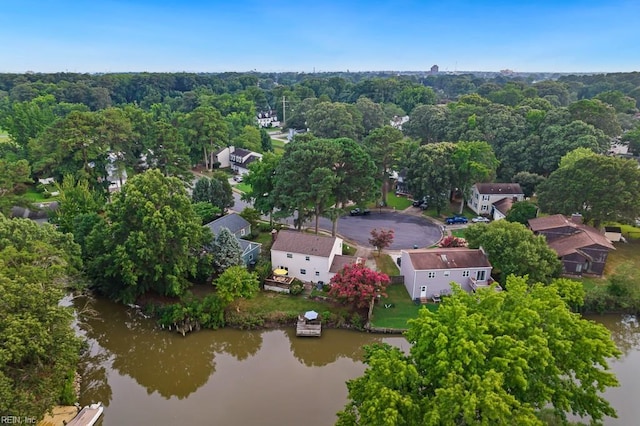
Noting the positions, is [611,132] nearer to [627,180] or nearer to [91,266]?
[627,180]

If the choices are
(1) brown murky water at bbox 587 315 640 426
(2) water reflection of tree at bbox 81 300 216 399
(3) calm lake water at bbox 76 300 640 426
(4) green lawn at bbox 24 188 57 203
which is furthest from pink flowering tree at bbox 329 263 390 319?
(4) green lawn at bbox 24 188 57 203

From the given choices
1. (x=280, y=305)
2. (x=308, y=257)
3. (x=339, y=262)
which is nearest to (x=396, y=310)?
(x=339, y=262)

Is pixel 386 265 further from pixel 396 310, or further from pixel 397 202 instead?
pixel 397 202

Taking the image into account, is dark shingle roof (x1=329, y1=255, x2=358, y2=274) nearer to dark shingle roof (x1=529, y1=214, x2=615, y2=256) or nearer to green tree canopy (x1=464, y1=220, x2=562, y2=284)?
green tree canopy (x1=464, y1=220, x2=562, y2=284)

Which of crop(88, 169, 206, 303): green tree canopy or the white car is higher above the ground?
crop(88, 169, 206, 303): green tree canopy

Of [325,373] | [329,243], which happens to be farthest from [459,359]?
[329,243]
